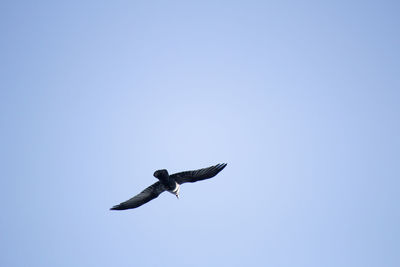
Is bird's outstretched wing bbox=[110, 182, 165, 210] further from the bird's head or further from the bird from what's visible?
the bird's head

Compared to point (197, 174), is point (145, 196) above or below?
above

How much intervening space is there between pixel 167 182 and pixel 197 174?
140cm

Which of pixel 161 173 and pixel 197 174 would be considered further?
pixel 197 174

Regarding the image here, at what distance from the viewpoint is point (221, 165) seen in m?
15.2

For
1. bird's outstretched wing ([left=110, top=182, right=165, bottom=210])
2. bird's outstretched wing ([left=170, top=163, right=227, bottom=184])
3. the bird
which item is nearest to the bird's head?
the bird

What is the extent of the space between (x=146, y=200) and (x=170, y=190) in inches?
46.8

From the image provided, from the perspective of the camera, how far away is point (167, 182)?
1552 cm

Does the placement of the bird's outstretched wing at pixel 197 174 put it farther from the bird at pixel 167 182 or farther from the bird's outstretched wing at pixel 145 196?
the bird's outstretched wing at pixel 145 196

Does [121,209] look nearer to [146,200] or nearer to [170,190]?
[146,200]

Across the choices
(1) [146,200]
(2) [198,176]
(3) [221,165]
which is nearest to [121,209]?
(1) [146,200]

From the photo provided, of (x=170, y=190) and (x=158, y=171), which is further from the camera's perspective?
(x=170, y=190)

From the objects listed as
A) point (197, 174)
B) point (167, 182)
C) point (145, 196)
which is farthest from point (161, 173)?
point (145, 196)

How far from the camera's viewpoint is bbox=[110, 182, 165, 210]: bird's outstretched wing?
613 inches

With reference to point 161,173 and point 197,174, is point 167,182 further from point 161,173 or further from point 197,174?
point 197,174
